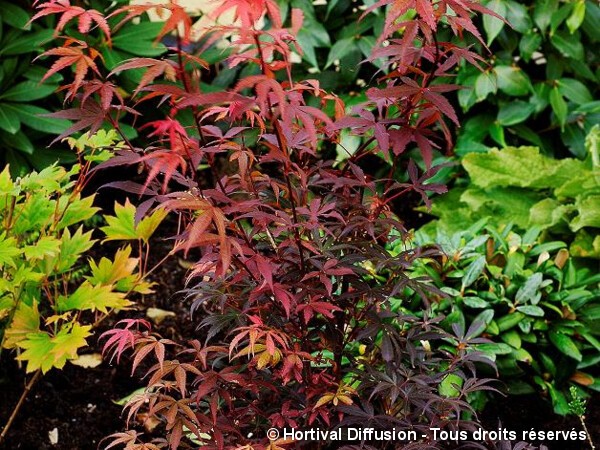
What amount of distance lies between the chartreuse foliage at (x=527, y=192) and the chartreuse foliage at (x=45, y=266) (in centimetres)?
157

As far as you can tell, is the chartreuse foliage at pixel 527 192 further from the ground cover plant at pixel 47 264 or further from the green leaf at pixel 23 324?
the green leaf at pixel 23 324

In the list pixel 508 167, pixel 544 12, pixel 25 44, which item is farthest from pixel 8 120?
pixel 544 12

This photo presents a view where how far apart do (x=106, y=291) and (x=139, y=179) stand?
1882 mm

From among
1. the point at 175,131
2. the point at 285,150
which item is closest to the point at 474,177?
the point at 285,150

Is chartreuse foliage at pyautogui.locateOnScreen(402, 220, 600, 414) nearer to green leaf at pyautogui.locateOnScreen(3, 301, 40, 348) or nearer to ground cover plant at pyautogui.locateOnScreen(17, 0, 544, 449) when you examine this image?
ground cover plant at pyautogui.locateOnScreen(17, 0, 544, 449)

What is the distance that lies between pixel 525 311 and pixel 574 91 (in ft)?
4.74

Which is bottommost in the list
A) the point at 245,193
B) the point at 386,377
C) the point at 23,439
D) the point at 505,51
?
the point at 23,439

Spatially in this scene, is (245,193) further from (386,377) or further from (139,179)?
(139,179)

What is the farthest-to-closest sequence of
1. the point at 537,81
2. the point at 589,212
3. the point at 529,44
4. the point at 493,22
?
the point at 537,81
the point at 529,44
the point at 493,22
the point at 589,212

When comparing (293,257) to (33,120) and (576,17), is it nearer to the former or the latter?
(33,120)

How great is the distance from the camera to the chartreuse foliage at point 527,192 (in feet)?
11.2

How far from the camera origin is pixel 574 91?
3918 mm

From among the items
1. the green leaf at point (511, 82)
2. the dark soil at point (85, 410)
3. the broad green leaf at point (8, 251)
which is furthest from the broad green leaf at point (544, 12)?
the broad green leaf at point (8, 251)

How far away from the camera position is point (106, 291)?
8.43 ft
